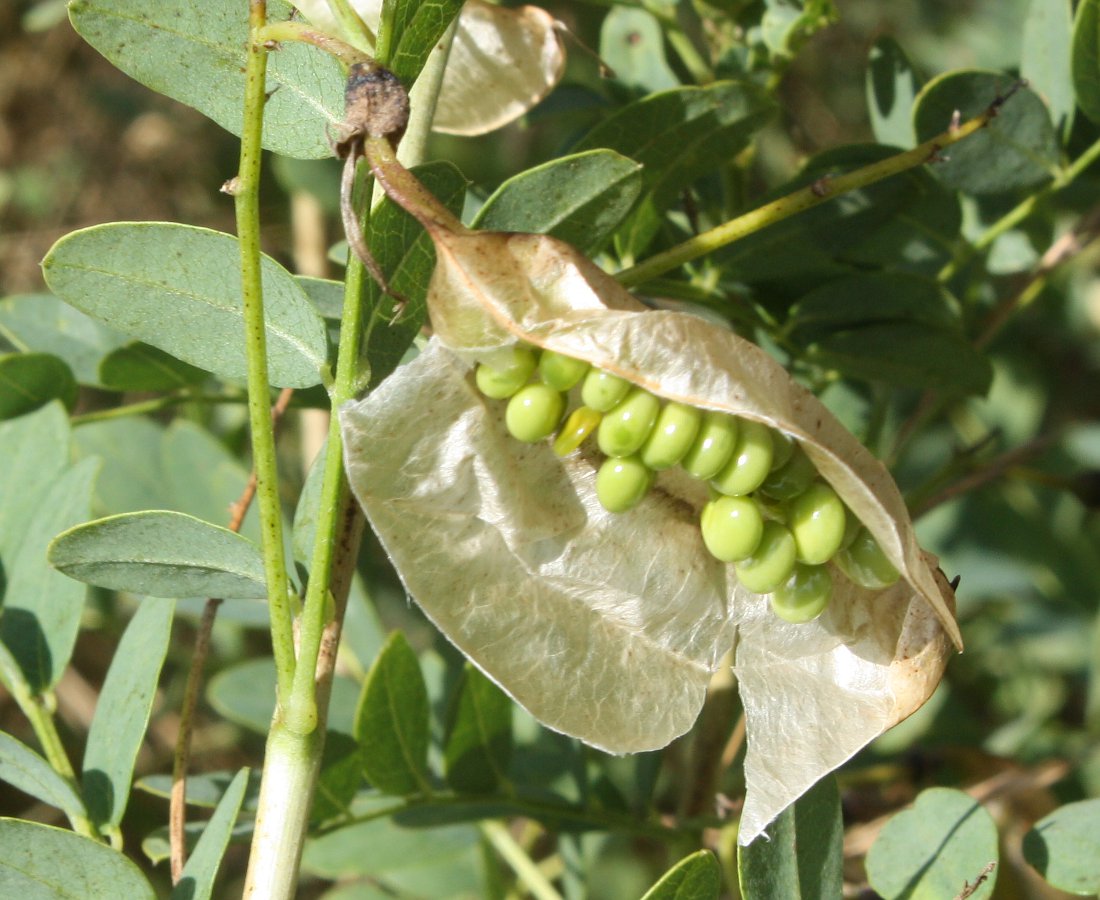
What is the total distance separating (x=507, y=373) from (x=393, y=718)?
0.51m

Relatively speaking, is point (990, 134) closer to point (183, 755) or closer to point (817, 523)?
point (817, 523)

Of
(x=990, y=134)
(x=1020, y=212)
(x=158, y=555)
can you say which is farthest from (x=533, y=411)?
(x=1020, y=212)

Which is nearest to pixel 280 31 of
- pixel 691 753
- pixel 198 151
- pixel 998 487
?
pixel 691 753

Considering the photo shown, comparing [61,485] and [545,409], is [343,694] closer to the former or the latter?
[61,485]

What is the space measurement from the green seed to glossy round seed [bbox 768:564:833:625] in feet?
0.59

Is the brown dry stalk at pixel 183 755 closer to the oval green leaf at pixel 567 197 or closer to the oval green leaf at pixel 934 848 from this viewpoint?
the oval green leaf at pixel 567 197

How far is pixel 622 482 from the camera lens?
0.87m

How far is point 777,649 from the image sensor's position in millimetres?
978

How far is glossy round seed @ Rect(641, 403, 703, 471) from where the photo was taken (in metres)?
0.83

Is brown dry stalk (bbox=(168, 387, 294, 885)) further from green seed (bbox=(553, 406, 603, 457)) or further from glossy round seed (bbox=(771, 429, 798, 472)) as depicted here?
glossy round seed (bbox=(771, 429, 798, 472))

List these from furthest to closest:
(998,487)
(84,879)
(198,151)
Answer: (198,151) → (998,487) → (84,879)

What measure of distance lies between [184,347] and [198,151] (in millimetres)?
2746

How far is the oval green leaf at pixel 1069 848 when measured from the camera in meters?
1.07

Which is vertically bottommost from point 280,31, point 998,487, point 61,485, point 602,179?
point 998,487
